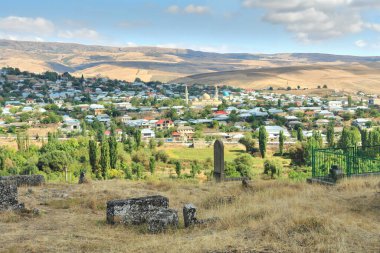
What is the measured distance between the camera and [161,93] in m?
141

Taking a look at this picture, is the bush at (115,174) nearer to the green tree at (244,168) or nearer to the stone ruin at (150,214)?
the green tree at (244,168)

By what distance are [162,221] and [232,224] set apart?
1141 mm

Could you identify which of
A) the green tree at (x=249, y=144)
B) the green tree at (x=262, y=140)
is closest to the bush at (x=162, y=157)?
the green tree at (x=262, y=140)

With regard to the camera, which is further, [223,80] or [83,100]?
[223,80]

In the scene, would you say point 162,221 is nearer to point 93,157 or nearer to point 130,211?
point 130,211

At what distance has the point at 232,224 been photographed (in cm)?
708

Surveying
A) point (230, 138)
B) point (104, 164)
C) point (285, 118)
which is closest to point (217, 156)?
point (104, 164)

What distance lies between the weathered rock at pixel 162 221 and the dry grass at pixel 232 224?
173 millimetres

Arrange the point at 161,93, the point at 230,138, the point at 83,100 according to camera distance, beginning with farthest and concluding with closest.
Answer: the point at 161,93, the point at 83,100, the point at 230,138

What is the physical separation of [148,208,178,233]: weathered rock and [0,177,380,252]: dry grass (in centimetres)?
17

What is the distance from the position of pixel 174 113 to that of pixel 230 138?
27224mm

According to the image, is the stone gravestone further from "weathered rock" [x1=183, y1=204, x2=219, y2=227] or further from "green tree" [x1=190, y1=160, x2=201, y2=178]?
"green tree" [x1=190, y1=160, x2=201, y2=178]

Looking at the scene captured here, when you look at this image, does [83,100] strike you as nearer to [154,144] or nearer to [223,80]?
[154,144]

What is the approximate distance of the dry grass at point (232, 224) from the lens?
19.1ft
